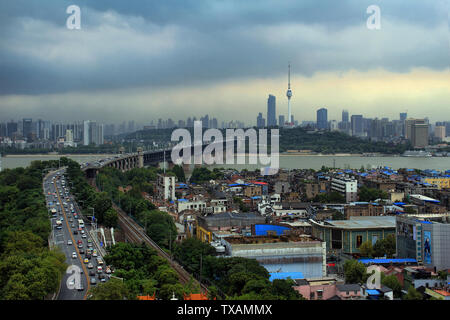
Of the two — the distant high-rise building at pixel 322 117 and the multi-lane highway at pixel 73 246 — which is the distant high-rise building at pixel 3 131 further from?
the distant high-rise building at pixel 322 117

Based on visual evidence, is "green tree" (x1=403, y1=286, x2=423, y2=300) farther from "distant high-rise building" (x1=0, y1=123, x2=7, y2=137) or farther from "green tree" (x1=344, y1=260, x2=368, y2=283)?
"distant high-rise building" (x1=0, y1=123, x2=7, y2=137)

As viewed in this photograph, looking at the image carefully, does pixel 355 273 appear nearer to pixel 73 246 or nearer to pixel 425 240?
pixel 425 240

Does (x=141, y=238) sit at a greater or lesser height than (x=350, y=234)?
lesser

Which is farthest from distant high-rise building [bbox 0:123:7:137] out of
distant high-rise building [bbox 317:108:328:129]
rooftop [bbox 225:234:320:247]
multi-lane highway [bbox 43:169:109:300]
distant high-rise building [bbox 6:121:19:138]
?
distant high-rise building [bbox 317:108:328:129]

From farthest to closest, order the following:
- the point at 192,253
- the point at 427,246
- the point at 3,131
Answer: the point at 3,131
the point at 192,253
the point at 427,246

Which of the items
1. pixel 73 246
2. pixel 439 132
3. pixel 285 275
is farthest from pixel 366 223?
pixel 439 132

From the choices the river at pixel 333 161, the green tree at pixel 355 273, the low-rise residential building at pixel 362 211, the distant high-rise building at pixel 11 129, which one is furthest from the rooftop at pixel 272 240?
the distant high-rise building at pixel 11 129
